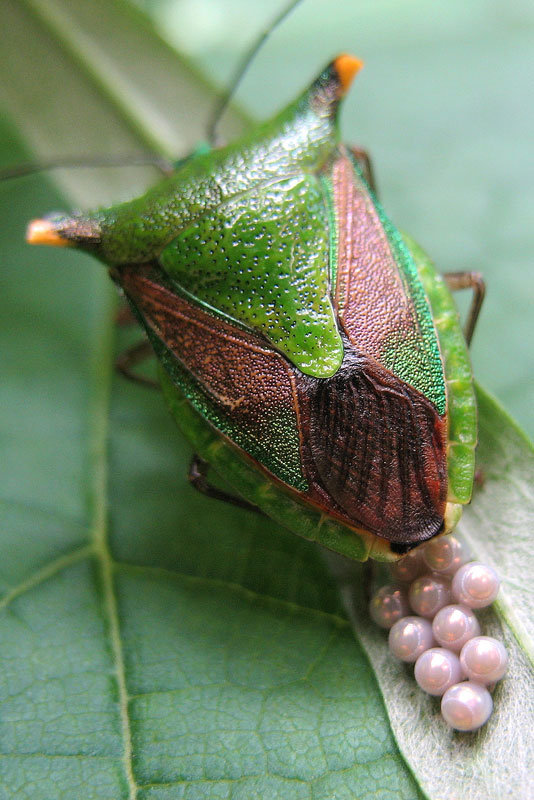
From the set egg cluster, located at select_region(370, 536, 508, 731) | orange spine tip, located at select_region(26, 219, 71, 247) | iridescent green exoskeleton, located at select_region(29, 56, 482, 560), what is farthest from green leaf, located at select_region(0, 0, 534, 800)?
orange spine tip, located at select_region(26, 219, 71, 247)

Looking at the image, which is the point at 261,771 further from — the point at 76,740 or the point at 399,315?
the point at 399,315

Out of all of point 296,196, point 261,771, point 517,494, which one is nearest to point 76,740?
point 261,771

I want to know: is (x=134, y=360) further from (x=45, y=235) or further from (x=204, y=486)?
(x=204, y=486)

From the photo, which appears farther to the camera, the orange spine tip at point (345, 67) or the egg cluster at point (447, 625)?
the orange spine tip at point (345, 67)

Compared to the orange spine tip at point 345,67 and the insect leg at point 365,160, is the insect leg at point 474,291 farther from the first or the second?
the orange spine tip at point 345,67

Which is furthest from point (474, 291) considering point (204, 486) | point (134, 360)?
point (134, 360)

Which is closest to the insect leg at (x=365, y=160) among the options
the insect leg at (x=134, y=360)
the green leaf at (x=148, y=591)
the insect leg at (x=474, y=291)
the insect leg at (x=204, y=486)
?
the green leaf at (x=148, y=591)

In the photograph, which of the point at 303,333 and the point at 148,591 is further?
the point at 148,591
